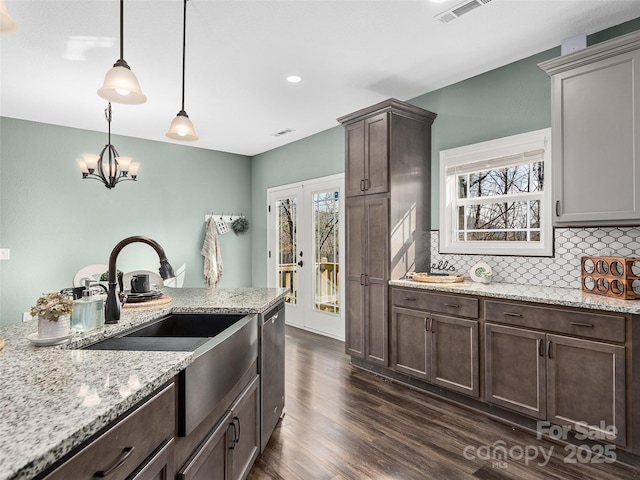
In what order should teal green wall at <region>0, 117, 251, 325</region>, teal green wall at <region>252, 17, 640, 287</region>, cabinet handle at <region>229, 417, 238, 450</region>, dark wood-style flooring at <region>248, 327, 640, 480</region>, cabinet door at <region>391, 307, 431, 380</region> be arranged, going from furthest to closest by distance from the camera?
teal green wall at <region>0, 117, 251, 325</region> < cabinet door at <region>391, 307, 431, 380</region> < teal green wall at <region>252, 17, 640, 287</region> < dark wood-style flooring at <region>248, 327, 640, 480</region> < cabinet handle at <region>229, 417, 238, 450</region>

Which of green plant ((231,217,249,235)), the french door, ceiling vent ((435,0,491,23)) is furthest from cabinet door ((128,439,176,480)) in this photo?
green plant ((231,217,249,235))

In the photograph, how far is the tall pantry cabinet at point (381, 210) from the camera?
11.5ft

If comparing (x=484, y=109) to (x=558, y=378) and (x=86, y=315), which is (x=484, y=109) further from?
(x=86, y=315)

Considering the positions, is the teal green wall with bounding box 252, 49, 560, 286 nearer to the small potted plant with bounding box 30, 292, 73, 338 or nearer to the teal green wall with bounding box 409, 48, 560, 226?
the teal green wall with bounding box 409, 48, 560, 226

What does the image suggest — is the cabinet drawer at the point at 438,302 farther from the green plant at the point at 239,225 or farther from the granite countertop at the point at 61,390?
the green plant at the point at 239,225

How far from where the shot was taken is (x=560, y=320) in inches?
93.7

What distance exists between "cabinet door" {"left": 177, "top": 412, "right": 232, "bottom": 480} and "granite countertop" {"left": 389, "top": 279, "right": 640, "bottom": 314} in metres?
1.94

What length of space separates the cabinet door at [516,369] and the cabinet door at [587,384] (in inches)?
2.3

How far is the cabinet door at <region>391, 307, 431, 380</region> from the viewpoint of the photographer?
3178mm

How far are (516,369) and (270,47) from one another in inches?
114

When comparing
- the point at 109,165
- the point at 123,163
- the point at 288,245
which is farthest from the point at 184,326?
the point at 288,245

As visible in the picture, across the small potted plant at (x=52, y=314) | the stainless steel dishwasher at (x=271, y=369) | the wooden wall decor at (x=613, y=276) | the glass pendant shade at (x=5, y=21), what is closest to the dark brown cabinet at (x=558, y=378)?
the wooden wall decor at (x=613, y=276)

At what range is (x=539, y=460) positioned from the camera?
7.33 ft

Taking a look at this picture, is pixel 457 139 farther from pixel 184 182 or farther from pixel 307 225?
pixel 184 182
